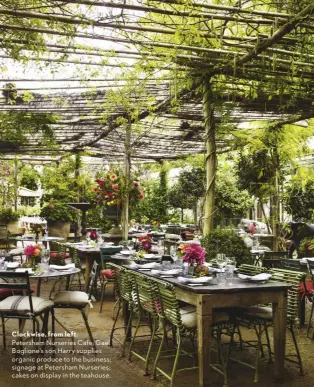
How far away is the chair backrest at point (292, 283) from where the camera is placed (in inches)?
170

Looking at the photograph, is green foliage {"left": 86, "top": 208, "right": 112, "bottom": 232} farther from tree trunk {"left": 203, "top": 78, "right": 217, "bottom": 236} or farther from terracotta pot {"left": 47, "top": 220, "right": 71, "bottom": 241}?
tree trunk {"left": 203, "top": 78, "right": 217, "bottom": 236}

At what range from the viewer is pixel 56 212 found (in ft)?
41.8

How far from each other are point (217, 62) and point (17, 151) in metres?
9.64

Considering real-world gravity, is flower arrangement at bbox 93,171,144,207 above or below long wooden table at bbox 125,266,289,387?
above

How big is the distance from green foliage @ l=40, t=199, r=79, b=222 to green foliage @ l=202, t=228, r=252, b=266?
7037 millimetres

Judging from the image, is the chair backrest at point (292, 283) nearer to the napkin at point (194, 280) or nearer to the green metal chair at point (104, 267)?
the napkin at point (194, 280)

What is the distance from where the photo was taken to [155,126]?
1109cm

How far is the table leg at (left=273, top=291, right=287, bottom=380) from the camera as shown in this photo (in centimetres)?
409

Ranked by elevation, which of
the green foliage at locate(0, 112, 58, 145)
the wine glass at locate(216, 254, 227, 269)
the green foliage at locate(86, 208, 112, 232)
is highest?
the green foliage at locate(0, 112, 58, 145)

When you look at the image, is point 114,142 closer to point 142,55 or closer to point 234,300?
point 142,55

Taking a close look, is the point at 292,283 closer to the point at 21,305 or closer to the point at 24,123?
the point at 21,305

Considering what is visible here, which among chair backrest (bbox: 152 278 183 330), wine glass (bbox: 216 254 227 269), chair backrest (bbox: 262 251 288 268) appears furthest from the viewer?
chair backrest (bbox: 262 251 288 268)

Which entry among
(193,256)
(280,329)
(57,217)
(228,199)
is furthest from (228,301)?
(228,199)

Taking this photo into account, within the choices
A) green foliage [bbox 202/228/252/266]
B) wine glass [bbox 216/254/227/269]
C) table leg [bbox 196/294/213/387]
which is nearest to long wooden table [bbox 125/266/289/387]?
table leg [bbox 196/294/213/387]
